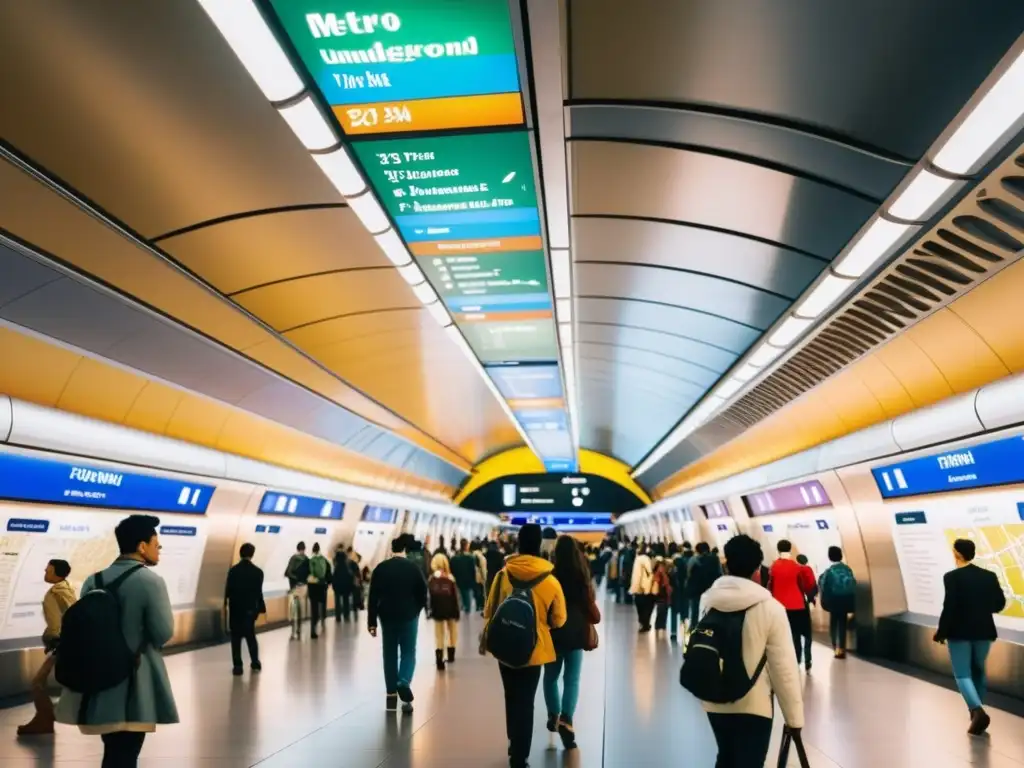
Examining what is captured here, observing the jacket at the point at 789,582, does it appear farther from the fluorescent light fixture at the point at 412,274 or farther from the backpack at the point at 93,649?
the backpack at the point at 93,649

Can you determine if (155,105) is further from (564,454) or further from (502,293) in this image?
(564,454)

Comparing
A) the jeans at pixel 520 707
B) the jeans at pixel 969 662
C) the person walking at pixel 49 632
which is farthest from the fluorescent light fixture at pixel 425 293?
the jeans at pixel 969 662

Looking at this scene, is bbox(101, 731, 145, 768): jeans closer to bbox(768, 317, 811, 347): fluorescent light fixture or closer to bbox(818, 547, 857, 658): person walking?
bbox(768, 317, 811, 347): fluorescent light fixture

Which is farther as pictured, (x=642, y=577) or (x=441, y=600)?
(x=642, y=577)

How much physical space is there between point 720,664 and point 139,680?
284cm

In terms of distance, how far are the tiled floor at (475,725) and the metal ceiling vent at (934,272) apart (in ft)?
11.0

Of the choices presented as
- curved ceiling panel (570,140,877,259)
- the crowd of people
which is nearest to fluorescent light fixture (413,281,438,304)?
curved ceiling panel (570,140,877,259)

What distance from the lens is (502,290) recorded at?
9617mm

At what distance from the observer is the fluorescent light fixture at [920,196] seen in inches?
200

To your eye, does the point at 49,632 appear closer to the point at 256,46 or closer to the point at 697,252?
the point at 256,46

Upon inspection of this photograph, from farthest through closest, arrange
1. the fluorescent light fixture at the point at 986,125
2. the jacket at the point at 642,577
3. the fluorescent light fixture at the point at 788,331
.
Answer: the jacket at the point at 642,577 → the fluorescent light fixture at the point at 788,331 → the fluorescent light fixture at the point at 986,125

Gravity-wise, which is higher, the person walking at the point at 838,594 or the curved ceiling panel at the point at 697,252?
the curved ceiling panel at the point at 697,252

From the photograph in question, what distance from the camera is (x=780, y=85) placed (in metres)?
5.18

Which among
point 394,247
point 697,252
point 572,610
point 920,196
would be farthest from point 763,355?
point 920,196
